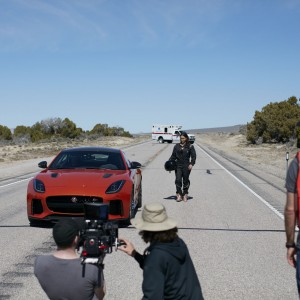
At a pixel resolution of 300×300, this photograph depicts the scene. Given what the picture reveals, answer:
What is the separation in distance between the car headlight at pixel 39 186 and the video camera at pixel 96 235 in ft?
17.9

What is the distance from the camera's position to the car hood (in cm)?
890

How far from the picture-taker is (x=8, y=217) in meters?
10.4

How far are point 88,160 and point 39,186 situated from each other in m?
1.80

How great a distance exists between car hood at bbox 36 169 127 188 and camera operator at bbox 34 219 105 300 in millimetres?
5359

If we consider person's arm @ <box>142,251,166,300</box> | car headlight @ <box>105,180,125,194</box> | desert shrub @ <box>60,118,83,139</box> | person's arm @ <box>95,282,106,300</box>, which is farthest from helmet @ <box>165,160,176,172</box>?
desert shrub @ <box>60,118,83,139</box>

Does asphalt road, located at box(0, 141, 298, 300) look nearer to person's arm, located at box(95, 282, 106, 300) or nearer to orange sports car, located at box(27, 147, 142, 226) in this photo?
orange sports car, located at box(27, 147, 142, 226)

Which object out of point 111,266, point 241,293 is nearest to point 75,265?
point 241,293

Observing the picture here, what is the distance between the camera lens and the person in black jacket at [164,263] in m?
3.16

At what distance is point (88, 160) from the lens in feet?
34.7

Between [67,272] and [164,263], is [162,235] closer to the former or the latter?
[164,263]

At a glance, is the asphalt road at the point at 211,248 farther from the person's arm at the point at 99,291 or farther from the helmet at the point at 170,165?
the person's arm at the point at 99,291

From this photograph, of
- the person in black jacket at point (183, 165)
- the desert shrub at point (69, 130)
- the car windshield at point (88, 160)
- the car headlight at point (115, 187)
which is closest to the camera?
the car headlight at point (115, 187)

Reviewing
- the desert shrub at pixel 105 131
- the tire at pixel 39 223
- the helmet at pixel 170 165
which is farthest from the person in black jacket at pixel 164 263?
the desert shrub at pixel 105 131

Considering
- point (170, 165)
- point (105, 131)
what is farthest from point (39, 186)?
point (105, 131)
